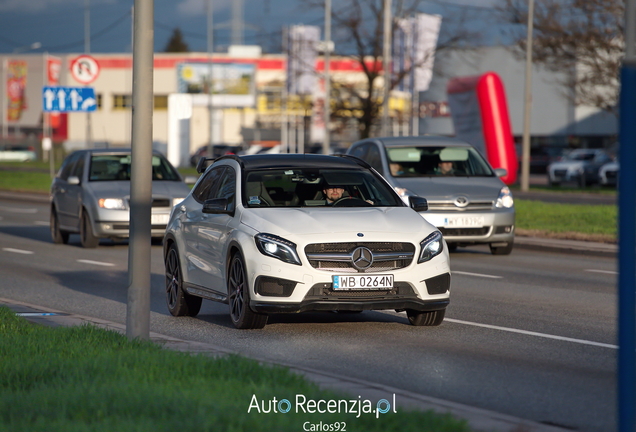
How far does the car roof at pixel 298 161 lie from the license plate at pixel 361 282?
1671 mm

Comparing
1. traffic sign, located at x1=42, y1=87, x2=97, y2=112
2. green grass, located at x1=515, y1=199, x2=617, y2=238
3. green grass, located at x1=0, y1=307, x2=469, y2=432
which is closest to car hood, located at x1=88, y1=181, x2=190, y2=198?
green grass, located at x1=515, y1=199, x2=617, y2=238

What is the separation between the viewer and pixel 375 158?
18109 mm

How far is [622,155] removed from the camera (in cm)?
415

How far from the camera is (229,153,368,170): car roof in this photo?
10.3m

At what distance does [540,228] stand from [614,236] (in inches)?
82.0

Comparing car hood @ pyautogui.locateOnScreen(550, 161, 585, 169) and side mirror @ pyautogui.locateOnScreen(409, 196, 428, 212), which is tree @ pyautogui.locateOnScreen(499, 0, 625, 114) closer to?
car hood @ pyautogui.locateOnScreen(550, 161, 585, 169)

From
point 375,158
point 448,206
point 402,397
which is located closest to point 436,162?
point 375,158

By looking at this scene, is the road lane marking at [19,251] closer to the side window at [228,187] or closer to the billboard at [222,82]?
the side window at [228,187]

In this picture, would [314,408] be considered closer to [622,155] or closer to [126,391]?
[126,391]

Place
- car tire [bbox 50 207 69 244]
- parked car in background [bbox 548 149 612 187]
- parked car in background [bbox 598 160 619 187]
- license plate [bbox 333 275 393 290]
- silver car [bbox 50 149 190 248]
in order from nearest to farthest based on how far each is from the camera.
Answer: license plate [bbox 333 275 393 290] < silver car [bbox 50 149 190 248] < car tire [bbox 50 207 69 244] < parked car in background [bbox 598 160 619 187] < parked car in background [bbox 548 149 612 187]

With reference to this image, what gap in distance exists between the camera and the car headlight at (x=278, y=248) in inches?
355

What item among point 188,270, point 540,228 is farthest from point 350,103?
point 188,270

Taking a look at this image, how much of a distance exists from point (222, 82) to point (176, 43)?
271 ft

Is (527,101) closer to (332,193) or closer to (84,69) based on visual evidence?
(84,69)
